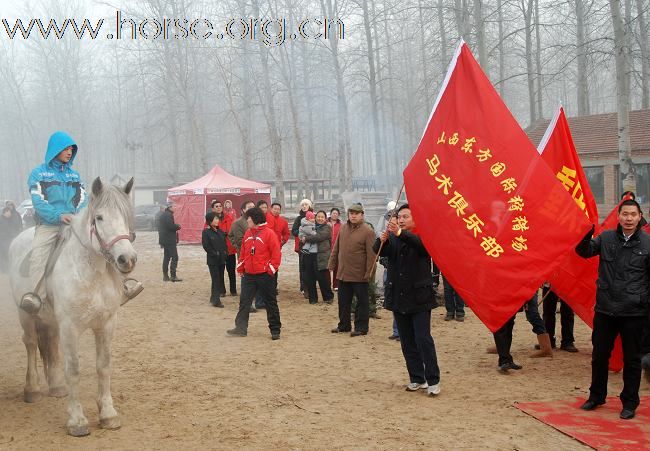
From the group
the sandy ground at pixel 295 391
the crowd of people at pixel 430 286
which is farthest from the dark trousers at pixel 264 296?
the crowd of people at pixel 430 286

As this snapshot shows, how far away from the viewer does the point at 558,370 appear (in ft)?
23.7

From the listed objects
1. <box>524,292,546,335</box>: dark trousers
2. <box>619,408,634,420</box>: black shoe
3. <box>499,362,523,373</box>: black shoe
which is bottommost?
<box>499,362,523,373</box>: black shoe

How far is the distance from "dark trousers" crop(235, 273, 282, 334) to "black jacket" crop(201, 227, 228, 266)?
9.51ft

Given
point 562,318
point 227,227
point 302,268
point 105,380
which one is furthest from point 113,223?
point 227,227

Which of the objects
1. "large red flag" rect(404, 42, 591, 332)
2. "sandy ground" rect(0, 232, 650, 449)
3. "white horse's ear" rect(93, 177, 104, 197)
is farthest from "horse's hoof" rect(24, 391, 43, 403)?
"large red flag" rect(404, 42, 591, 332)

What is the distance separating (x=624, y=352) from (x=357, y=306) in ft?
14.6

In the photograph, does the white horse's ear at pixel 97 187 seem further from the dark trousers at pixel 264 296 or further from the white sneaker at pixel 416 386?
the dark trousers at pixel 264 296

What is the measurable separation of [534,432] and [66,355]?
12.5 feet

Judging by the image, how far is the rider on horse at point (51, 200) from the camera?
5.68 metres

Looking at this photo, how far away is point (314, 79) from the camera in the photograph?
40.6 metres

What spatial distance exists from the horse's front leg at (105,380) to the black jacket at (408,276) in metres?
2.59

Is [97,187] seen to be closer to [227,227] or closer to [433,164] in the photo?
[433,164]

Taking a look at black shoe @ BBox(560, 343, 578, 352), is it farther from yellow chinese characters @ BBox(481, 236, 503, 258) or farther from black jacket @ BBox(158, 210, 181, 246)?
black jacket @ BBox(158, 210, 181, 246)

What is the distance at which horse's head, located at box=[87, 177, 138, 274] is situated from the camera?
4.88 meters
